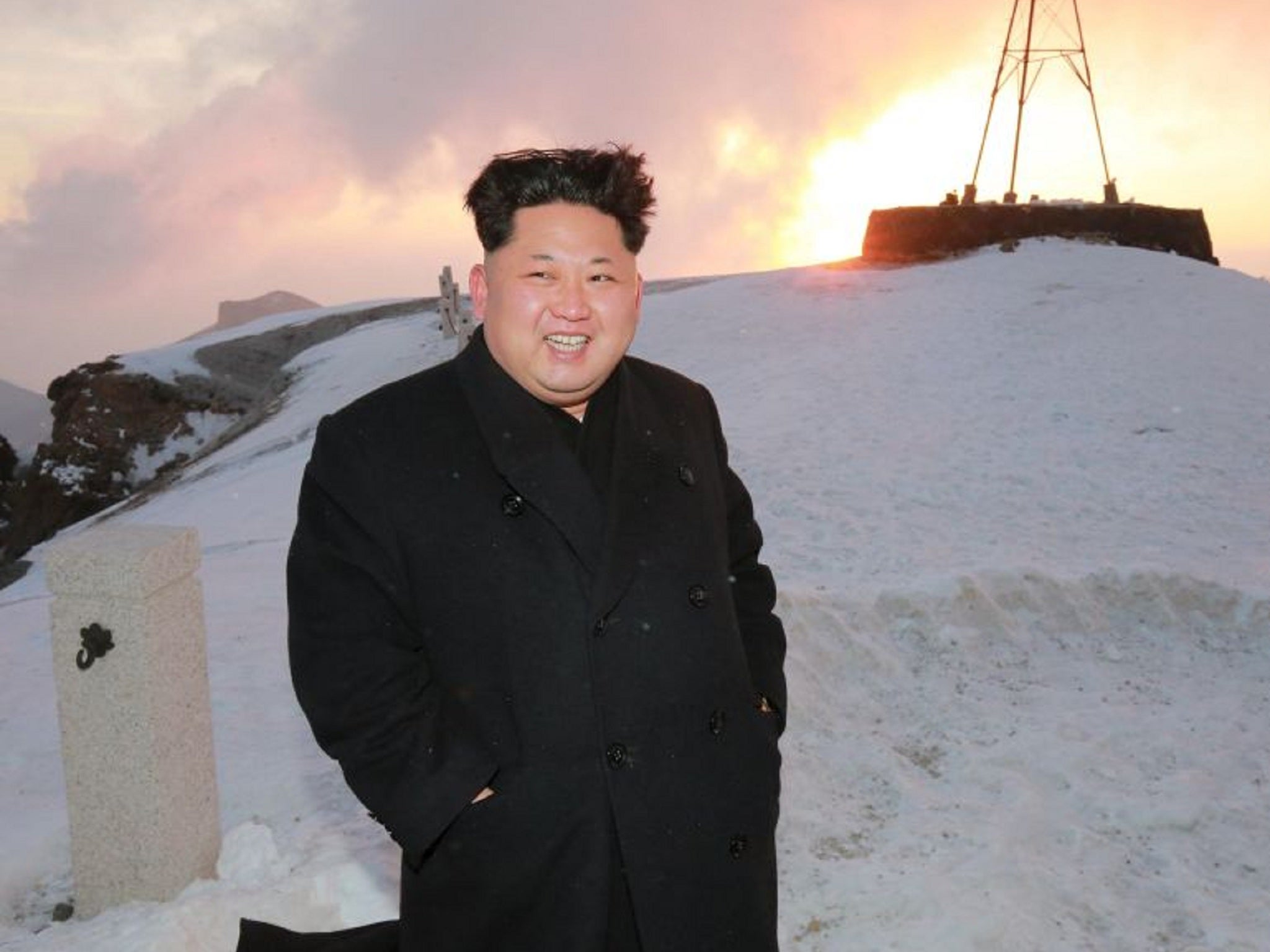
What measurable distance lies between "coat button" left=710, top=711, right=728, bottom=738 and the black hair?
1.15 m

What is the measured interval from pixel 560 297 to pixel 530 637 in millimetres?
781

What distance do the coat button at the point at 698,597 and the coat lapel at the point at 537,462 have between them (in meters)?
0.27

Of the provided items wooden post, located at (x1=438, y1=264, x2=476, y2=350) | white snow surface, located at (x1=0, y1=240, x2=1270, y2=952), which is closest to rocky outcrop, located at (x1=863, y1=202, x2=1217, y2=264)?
white snow surface, located at (x1=0, y1=240, x2=1270, y2=952)

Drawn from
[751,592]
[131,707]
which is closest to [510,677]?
[751,592]

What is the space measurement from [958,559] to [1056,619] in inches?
36.3

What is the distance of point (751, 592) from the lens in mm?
3141

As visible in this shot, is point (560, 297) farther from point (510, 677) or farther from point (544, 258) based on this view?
point (510, 677)

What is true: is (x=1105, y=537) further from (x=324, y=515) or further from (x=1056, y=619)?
(x=324, y=515)

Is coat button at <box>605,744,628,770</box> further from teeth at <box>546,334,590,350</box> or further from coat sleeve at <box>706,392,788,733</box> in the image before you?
teeth at <box>546,334,590,350</box>

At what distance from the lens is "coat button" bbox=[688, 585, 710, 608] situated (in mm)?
2662

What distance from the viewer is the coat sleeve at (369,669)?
249 centimetres

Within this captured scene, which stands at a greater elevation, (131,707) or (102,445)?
(131,707)

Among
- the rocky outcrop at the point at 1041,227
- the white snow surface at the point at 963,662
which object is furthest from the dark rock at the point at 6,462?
the rocky outcrop at the point at 1041,227

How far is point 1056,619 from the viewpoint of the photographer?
797cm
